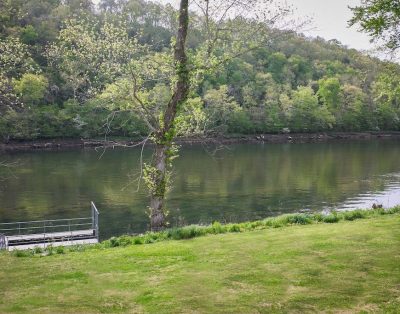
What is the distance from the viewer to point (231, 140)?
105m

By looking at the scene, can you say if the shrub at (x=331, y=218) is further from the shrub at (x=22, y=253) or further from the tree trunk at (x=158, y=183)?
the shrub at (x=22, y=253)

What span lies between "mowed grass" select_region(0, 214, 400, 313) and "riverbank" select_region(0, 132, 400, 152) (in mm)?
61742

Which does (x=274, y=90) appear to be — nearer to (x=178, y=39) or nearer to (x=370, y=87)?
(x=370, y=87)

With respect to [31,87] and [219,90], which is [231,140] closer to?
[219,90]

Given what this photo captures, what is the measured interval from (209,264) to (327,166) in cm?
5584

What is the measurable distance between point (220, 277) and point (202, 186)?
37.6m

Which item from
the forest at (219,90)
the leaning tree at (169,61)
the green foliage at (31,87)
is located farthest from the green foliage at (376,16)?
the green foliage at (31,87)

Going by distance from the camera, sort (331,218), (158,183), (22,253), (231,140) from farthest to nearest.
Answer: (231,140) → (331,218) → (158,183) → (22,253)

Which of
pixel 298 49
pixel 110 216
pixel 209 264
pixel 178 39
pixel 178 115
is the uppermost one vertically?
pixel 298 49

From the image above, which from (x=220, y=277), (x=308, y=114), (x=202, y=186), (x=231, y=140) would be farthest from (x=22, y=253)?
(x=308, y=114)

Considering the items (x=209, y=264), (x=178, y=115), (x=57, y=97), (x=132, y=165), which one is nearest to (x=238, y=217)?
(x=178, y=115)

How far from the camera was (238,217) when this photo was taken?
3612cm

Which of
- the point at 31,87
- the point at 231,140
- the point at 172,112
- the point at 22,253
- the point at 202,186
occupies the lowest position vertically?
the point at 202,186

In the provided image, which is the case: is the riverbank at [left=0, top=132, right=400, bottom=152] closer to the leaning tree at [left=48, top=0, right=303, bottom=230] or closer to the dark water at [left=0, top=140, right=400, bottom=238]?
the dark water at [left=0, top=140, right=400, bottom=238]
